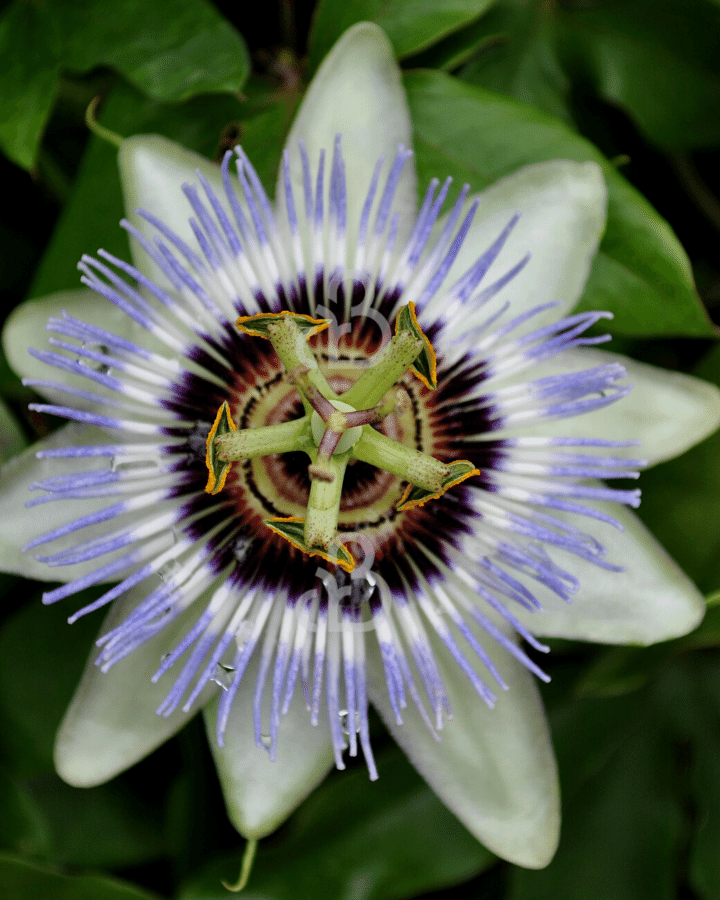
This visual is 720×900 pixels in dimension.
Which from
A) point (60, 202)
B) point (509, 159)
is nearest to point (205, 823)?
point (60, 202)

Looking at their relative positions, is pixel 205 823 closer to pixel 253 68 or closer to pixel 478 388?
pixel 478 388

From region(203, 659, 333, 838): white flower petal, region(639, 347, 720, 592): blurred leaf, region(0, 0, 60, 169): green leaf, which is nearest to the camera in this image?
region(203, 659, 333, 838): white flower petal


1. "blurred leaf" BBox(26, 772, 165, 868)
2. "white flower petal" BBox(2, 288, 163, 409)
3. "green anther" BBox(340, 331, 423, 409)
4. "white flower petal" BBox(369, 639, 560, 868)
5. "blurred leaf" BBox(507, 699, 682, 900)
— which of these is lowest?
"blurred leaf" BBox(507, 699, 682, 900)

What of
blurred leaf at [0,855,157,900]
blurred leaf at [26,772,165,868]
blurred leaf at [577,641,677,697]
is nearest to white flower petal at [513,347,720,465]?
blurred leaf at [577,641,677,697]

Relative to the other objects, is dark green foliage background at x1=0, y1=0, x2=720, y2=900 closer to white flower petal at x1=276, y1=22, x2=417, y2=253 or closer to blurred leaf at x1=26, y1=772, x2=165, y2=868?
blurred leaf at x1=26, y1=772, x2=165, y2=868

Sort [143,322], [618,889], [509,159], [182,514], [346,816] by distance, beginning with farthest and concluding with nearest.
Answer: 1. [618,889]
2. [346,816]
3. [509,159]
4. [182,514]
5. [143,322]

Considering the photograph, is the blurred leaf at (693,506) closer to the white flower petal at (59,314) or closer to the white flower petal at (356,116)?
the white flower petal at (356,116)

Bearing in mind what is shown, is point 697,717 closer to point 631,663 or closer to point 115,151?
point 631,663
